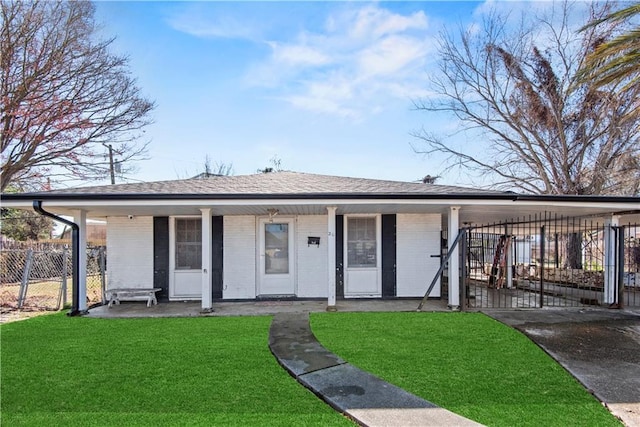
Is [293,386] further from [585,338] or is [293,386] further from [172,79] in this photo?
[172,79]

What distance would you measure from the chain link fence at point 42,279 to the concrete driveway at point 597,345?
9.63m

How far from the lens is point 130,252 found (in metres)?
9.62

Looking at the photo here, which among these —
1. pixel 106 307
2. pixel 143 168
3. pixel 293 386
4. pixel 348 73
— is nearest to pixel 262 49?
pixel 348 73

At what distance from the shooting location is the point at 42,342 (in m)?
5.83

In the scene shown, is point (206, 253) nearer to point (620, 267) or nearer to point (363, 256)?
point (363, 256)

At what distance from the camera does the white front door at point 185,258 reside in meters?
9.62

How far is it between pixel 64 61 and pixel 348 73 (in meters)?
9.89

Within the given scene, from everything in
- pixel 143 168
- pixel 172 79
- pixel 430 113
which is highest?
pixel 430 113

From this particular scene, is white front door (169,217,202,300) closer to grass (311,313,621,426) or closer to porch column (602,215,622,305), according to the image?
grass (311,313,621,426)

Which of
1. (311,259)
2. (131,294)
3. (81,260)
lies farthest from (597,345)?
(81,260)

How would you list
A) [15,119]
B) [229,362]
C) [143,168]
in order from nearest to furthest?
[229,362] < [15,119] < [143,168]

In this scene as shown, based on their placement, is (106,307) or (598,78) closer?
(598,78)

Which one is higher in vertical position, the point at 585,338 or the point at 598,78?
the point at 598,78

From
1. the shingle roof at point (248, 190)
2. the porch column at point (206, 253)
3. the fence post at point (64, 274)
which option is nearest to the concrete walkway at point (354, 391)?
the porch column at point (206, 253)
